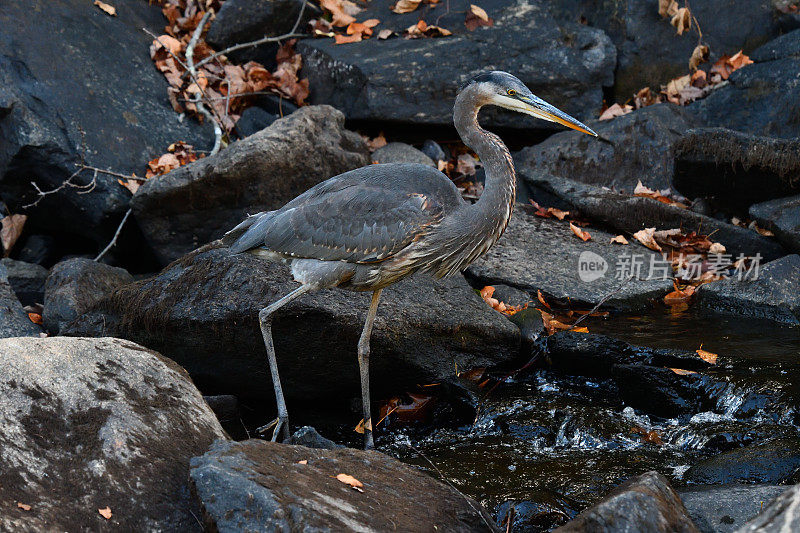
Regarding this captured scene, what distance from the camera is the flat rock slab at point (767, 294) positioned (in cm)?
645

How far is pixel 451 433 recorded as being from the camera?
5.23 m

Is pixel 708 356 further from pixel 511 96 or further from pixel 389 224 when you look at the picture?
pixel 389 224

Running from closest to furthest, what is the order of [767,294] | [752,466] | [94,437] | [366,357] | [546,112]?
[94,437], [752,466], [546,112], [366,357], [767,294]

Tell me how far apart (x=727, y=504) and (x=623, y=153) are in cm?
529

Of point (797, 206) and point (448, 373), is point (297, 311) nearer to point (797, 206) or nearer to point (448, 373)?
point (448, 373)

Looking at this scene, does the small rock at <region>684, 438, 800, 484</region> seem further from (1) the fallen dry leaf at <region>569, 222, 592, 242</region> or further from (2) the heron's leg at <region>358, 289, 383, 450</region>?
(1) the fallen dry leaf at <region>569, 222, 592, 242</region>

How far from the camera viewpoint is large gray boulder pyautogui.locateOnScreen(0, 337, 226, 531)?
3.19 meters

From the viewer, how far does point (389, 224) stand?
4848 mm

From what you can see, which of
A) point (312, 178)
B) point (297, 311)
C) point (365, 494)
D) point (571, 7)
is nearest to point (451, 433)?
point (297, 311)

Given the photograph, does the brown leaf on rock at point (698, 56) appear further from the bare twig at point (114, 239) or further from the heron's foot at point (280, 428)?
the heron's foot at point (280, 428)

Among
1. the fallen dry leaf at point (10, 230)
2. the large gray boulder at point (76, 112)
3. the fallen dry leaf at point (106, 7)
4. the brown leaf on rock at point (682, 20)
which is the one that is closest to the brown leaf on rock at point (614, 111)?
the brown leaf on rock at point (682, 20)

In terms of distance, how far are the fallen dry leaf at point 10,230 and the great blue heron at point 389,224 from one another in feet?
10.9

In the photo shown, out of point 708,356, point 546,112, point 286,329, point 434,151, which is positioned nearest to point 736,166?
point 708,356

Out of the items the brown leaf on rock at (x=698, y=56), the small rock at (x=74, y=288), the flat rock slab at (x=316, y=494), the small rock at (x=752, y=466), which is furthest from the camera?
the brown leaf on rock at (x=698, y=56)
